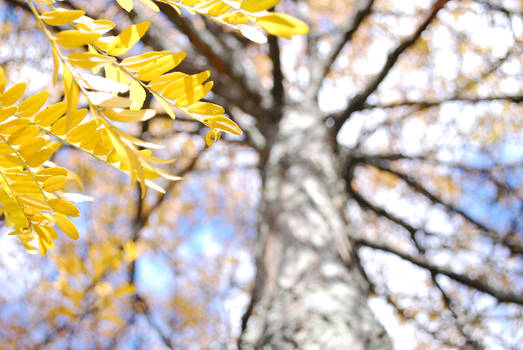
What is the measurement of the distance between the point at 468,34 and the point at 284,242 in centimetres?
217

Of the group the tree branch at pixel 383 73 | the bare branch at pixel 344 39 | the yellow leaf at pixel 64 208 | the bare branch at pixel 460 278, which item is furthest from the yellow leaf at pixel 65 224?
the bare branch at pixel 344 39

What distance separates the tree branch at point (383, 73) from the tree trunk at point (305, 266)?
443mm

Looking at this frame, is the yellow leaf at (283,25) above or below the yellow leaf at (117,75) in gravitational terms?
above

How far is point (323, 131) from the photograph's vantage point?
199 centimetres

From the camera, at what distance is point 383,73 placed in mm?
2023

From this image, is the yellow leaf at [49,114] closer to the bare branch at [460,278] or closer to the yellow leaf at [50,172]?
the yellow leaf at [50,172]

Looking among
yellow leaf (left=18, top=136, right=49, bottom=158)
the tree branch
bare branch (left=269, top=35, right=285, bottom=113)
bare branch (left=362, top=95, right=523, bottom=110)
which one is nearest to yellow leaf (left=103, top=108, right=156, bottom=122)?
yellow leaf (left=18, top=136, right=49, bottom=158)

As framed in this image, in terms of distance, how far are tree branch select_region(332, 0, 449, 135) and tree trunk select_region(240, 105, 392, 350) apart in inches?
17.4

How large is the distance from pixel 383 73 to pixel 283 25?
1876 millimetres

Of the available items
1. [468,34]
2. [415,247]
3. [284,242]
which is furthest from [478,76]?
[284,242]

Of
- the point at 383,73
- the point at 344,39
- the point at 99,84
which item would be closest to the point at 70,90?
the point at 99,84

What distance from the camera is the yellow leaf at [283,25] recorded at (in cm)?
30

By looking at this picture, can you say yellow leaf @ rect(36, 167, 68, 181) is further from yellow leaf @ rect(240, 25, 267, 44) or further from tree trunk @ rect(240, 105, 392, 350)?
tree trunk @ rect(240, 105, 392, 350)

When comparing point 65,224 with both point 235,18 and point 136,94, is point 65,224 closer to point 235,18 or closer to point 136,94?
point 136,94
